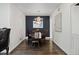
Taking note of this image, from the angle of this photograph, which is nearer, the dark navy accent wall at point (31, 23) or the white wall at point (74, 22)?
the white wall at point (74, 22)

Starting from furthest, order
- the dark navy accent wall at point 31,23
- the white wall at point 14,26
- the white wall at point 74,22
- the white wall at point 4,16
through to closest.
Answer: the dark navy accent wall at point 31,23, the white wall at point 14,26, the white wall at point 4,16, the white wall at point 74,22

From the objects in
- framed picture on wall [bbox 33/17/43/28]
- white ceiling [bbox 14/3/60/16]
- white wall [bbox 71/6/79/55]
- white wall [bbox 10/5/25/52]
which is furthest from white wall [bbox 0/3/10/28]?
framed picture on wall [bbox 33/17/43/28]

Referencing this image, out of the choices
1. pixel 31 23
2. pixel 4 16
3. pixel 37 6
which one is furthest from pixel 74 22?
pixel 31 23

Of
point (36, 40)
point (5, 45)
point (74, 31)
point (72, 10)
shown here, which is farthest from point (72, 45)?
point (36, 40)

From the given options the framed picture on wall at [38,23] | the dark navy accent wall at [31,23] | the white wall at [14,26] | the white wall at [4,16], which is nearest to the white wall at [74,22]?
the white wall at [4,16]

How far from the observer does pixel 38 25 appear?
37.2 feet

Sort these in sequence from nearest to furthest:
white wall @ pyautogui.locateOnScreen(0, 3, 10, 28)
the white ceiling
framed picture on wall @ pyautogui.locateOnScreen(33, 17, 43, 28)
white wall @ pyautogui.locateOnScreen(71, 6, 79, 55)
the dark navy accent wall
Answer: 1. white wall @ pyautogui.locateOnScreen(71, 6, 79, 55)
2. white wall @ pyautogui.locateOnScreen(0, 3, 10, 28)
3. the white ceiling
4. framed picture on wall @ pyautogui.locateOnScreen(33, 17, 43, 28)
5. the dark navy accent wall

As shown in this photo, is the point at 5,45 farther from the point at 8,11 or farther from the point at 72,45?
the point at 72,45

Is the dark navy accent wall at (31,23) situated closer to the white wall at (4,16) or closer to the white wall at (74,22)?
the white wall at (4,16)

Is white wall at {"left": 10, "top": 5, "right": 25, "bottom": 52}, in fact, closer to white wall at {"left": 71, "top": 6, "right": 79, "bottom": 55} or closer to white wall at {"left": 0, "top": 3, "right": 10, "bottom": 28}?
white wall at {"left": 0, "top": 3, "right": 10, "bottom": 28}

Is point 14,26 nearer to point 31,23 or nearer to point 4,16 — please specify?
point 4,16

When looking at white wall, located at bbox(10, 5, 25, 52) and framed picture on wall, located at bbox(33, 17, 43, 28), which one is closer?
white wall, located at bbox(10, 5, 25, 52)

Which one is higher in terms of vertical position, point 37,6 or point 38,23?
point 37,6

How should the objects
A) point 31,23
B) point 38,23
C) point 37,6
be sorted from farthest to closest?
point 31,23, point 38,23, point 37,6
